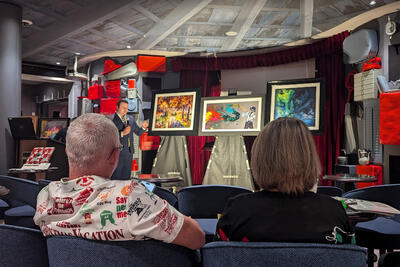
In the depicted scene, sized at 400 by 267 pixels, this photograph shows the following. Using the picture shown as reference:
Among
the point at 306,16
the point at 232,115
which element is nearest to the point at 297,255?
the point at 232,115

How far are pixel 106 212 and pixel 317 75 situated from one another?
5860 millimetres

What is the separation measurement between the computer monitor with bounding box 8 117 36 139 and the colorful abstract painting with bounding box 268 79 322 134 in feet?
12.3

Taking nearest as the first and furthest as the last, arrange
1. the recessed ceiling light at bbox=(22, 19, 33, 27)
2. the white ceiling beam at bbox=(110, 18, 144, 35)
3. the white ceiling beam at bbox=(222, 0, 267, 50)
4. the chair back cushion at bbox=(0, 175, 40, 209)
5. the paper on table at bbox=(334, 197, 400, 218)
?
the paper on table at bbox=(334, 197, 400, 218)
the chair back cushion at bbox=(0, 175, 40, 209)
the white ceiling beam at bbox=(222, 0, 267, 50)
the white ceiling beam at bbox=(110, 18, 144, 35)
the recessed ceiling light at bbox=(22, 19, 33, 27)

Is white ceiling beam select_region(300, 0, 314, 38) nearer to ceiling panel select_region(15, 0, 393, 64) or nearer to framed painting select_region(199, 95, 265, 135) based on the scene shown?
ceiling panel select_region(15, 0, 393, 64)

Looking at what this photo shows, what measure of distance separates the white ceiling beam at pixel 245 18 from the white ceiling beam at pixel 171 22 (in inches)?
28.7

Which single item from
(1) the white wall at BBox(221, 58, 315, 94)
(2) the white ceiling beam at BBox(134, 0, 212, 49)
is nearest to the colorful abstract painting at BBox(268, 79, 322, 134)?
(1) the white wall at BBox(221, 58, 315, 94)

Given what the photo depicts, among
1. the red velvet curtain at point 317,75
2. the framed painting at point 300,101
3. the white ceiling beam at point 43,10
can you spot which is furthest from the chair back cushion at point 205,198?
the white ceiling beam at point 43,10

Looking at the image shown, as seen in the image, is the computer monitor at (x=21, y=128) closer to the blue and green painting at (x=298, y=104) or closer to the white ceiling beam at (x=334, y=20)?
the blue and green painting at (x=298, y=104)

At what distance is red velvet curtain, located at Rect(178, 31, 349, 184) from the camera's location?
5.74 meters

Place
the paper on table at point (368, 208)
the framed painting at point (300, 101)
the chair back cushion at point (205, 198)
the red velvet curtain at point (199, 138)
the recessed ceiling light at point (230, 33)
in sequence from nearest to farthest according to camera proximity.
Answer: the paper on table at point (368, 208)
the chair back cushion at point (205, 198)
the framed painting at point (300, 101)
the recessed ceiling light at point (230, 33)
the red velvet curtain at point (199, 138)

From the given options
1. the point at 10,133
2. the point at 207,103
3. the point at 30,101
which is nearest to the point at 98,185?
the point at 207,103

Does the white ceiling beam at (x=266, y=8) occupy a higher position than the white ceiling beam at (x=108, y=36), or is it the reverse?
the white ceiling beam at (x=266, y=8)

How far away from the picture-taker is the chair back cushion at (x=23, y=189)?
8.70 ft

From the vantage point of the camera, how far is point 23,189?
107 inches
